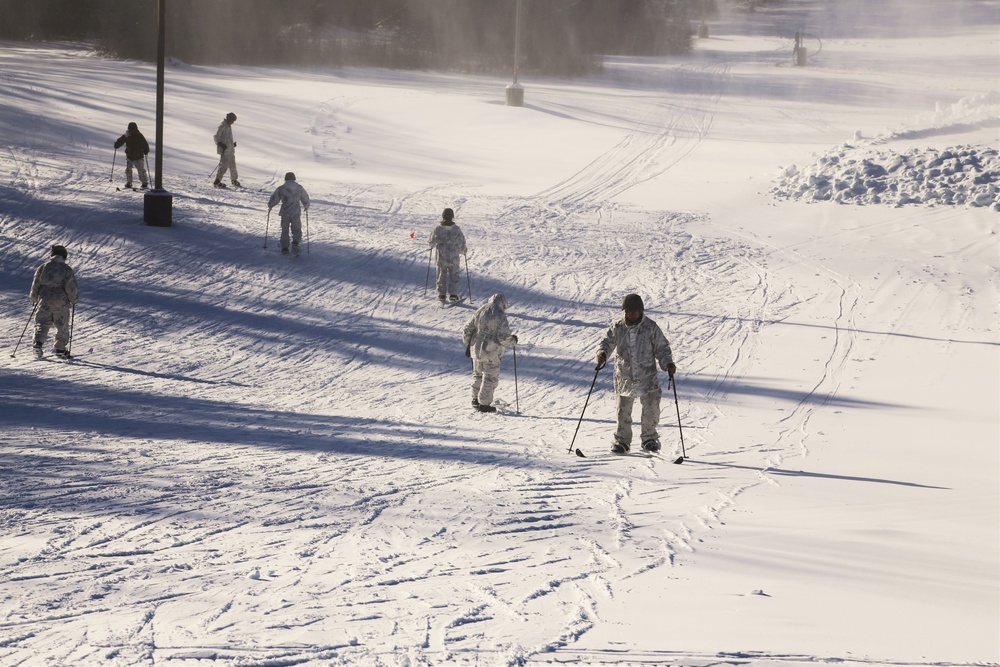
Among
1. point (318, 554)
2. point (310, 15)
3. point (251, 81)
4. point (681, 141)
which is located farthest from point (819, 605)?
point (310, 15)

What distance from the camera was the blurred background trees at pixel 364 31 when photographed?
46.1 meters

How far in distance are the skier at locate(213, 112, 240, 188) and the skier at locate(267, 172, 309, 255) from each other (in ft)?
13.9

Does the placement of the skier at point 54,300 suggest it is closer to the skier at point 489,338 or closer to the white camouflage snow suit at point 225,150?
the skier at point 489,338

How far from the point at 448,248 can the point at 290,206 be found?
3445 millimetres

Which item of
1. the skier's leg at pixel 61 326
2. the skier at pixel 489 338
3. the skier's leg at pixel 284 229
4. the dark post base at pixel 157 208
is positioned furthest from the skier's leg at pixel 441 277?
the dark post base at pixel 157 208

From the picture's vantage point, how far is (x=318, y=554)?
7105mm

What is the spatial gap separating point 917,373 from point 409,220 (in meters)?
10.7

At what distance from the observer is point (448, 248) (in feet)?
52.5

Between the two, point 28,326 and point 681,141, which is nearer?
point 28,326

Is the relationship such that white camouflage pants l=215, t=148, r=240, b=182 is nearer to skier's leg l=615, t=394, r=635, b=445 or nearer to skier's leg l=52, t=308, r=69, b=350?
skier's leg l=52, t=308, r=69, b=350

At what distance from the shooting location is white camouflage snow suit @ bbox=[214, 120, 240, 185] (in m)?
21.7

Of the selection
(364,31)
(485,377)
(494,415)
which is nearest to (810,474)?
(494,415)

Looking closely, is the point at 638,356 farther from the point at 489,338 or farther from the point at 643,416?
the point at 489,338

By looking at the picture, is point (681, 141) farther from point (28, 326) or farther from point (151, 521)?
point (151, 521)
